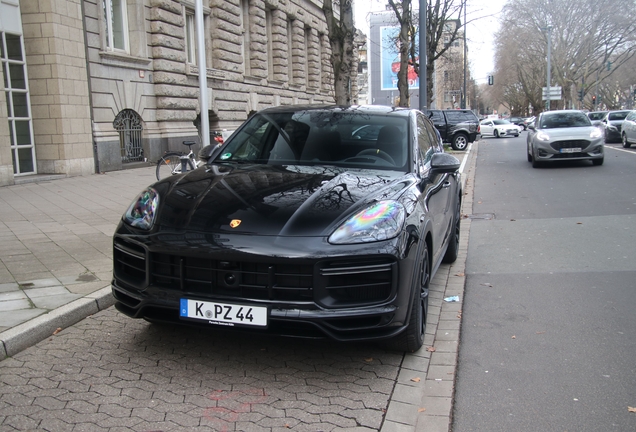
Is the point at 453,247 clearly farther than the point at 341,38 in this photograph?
No

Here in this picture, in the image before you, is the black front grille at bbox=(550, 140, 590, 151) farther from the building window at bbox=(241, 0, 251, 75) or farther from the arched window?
the building window at bbox=(241, 0, 251, 75)

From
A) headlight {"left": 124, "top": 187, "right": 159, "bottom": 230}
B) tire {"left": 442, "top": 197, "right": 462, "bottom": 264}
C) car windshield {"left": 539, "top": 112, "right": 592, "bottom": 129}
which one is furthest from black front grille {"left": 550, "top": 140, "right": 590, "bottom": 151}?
headlight {"left": 124, "top": 187, "right": 159, "bottom": 230}

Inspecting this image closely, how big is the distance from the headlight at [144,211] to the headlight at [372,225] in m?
1.21

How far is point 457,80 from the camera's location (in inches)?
3474

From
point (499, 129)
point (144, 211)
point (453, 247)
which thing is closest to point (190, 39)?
point (453, 247)

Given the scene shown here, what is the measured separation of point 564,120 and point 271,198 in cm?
1619

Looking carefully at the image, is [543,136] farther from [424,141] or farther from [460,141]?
[424,141]

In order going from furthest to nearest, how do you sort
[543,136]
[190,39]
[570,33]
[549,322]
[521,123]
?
1. [521,123]
2. [570,33]
3. [190,39]
4. [543,136]
5. [549,322]

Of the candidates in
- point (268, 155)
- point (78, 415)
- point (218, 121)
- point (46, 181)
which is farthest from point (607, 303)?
point (218, 121)

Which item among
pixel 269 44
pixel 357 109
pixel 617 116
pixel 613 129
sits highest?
pixel 269 44

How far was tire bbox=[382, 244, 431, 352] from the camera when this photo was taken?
12.4ft

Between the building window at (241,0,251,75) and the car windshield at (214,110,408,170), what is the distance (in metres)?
20.8

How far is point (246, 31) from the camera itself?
25203 millimetres

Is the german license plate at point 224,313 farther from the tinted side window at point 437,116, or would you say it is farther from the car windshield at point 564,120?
the tinted side window at point 437,116
